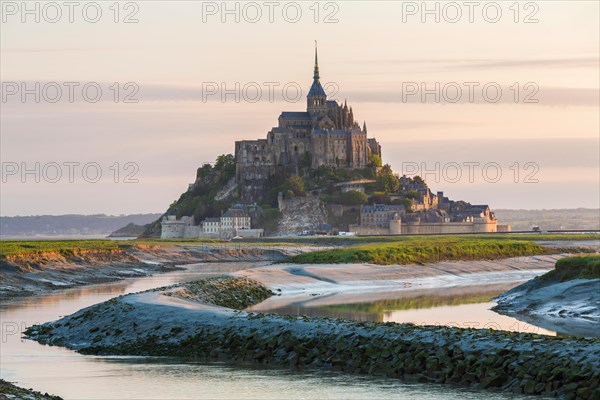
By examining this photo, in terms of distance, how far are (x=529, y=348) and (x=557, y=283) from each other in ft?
71.3

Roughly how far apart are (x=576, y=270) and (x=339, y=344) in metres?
20.5

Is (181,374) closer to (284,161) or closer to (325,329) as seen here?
(325,329)

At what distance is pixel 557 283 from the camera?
43.0 m

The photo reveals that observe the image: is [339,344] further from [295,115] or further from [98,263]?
[295,115]

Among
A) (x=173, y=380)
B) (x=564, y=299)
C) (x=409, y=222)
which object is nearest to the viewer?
(x=173, y=380)

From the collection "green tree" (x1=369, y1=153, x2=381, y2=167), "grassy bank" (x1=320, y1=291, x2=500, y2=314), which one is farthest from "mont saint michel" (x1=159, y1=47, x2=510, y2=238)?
"grassy bank" (x1=320, y1=291, x2=500, y2=314)

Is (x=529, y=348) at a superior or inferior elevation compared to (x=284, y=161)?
inferior

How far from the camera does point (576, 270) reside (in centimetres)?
4278

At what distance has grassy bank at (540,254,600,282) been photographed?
4169 centimetres

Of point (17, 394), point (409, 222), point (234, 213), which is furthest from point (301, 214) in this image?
point (17, 394)

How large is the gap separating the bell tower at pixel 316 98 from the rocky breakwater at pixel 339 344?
154m

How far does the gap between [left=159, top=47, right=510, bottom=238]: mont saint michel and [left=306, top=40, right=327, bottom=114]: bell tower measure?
165 mm

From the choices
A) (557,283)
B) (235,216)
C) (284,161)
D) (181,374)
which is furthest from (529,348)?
(284,161)

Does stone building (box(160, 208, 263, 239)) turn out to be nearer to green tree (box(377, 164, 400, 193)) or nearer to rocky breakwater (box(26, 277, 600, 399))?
green tree (box(377, 164, 400, 193))
